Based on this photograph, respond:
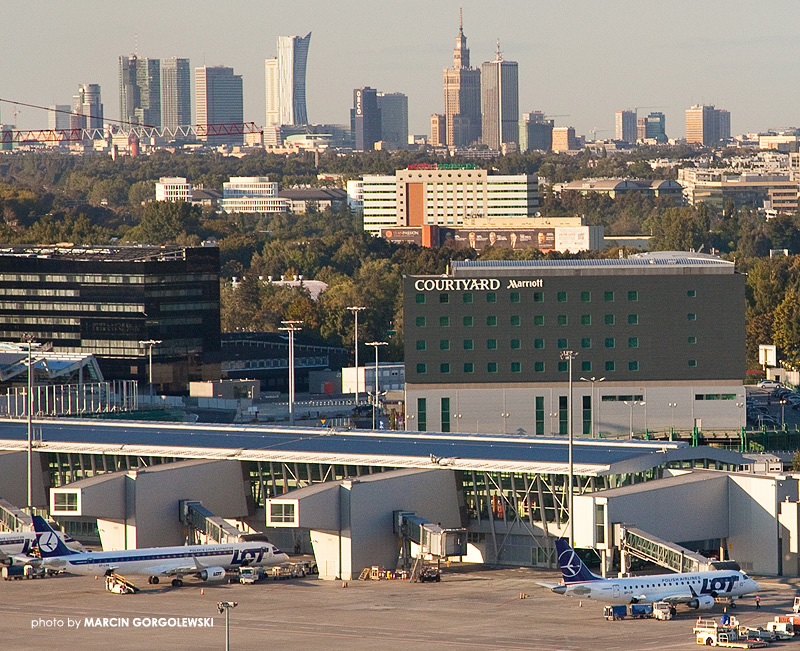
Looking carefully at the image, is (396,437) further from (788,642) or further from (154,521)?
(788,642)

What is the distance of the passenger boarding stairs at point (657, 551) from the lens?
308 feet

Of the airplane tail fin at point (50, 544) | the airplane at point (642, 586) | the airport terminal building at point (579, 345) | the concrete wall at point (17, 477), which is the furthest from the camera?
the airport terminal building at point (579, 345)

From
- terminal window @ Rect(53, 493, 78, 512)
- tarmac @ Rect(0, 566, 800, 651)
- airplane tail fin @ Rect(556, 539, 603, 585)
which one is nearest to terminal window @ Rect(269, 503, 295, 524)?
tarmac @ Rect(0, 566, 800, 651)

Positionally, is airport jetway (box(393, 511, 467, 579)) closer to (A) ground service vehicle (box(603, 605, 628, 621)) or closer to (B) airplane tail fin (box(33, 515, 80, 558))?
(A) ground service vehicle (box(603, 605, 628, 621))

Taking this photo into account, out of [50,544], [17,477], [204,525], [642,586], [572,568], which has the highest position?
[17,477]

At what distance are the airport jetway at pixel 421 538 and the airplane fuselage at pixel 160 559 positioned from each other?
7.33 meters

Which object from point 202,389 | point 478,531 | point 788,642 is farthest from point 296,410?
point 788,642

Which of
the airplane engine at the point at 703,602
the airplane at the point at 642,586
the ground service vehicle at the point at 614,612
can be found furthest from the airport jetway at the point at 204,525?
the airplane engine at the point at 703,602

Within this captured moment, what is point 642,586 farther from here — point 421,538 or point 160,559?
point 160,559

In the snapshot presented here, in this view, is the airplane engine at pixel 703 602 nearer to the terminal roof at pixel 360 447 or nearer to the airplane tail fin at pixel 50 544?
the terminal roof at pixel 360 447

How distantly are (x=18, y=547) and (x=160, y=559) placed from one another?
376 inches

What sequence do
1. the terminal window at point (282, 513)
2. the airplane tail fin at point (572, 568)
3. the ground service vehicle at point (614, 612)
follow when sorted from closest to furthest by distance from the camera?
the ground service vehicle at point (614, 612)
the airplane tail fin at point (572, 568)
the terminal window at point (282, 513)

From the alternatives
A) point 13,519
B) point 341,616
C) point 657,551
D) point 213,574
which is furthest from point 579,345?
point 341,616

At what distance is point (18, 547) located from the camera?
338ft
